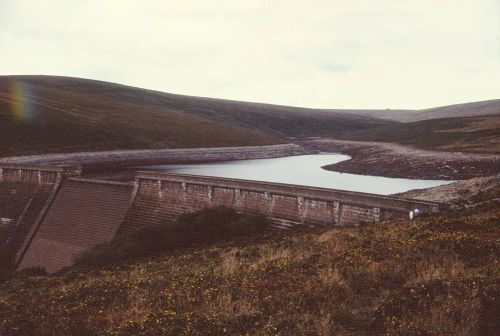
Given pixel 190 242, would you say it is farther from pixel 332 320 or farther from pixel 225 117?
pixel 225 117

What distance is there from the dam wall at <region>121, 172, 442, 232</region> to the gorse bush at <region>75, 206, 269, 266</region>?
1317 millimetres

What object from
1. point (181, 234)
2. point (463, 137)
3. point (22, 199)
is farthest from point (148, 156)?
point (463, 137)

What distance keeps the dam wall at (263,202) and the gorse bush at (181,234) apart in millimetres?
1317

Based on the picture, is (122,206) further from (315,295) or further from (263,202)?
(315,295)

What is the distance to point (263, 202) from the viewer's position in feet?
96.0

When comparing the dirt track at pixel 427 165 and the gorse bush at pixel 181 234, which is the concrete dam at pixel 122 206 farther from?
the dirt track at pixel 427 165

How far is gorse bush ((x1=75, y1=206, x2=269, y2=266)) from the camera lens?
90.1 feet

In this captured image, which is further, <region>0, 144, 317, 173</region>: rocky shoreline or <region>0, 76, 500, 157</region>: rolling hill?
<region>0, 76, 500, 157</region>: rolling hill

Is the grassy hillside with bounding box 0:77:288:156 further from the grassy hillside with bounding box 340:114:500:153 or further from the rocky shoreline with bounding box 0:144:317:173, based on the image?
the grassy hillside with bounding box 340:114:500:153

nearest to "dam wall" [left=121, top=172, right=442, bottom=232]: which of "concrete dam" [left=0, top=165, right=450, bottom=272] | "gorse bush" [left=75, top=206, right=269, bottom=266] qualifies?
"concrete dam" [left=0, top=165, right=450, bottom=272]

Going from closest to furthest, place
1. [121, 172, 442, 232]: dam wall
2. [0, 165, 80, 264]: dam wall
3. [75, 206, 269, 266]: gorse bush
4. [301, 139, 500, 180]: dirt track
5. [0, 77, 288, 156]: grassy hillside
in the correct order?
[121, 172, 442, 232]: dam wall
[75, 206, 269, 266]: gorse bush
[0, 165, 80, 264]: dam wall
[301, 139, 500, 180]: dirt track
[0, 77, 288, 156]: grassy hillside

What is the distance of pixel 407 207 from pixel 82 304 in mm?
17235

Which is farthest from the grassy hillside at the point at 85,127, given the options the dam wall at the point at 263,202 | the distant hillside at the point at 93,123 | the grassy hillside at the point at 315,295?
the grassy hillside at the point at 315,295

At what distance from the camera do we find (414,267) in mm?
12617
